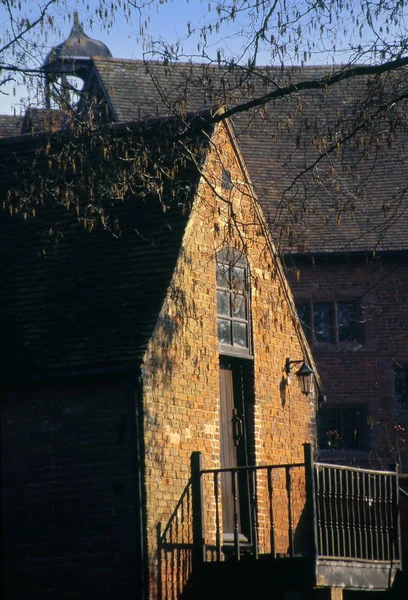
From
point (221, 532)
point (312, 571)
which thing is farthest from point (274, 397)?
point (312, 571)

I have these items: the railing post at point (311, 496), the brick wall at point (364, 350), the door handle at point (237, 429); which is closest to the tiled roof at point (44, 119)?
the door handle at point (237, 429)

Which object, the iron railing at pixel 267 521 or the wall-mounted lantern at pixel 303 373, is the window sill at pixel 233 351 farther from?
the iron railing at pixel 267 521

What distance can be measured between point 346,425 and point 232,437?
11561mm

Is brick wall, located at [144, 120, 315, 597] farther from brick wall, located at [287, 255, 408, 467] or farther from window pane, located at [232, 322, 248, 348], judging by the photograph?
brick wall, located at [287, 255, 408, 467]

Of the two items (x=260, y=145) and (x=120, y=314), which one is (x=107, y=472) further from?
(x=260, y=145)

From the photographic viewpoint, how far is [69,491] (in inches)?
535

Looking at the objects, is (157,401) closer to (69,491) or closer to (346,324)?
(69,491)

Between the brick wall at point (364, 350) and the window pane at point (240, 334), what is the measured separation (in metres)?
10.5

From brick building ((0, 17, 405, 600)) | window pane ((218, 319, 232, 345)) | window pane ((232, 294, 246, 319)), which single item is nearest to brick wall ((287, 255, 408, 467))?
brick building ((0, 17, 405, 600))

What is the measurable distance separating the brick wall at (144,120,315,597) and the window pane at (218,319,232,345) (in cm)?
18

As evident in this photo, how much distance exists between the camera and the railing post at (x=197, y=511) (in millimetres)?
13992

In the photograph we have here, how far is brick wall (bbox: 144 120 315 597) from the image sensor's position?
13727 mm

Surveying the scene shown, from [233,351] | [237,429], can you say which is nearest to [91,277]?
[233,351]

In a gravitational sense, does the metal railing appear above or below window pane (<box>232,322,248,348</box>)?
below
